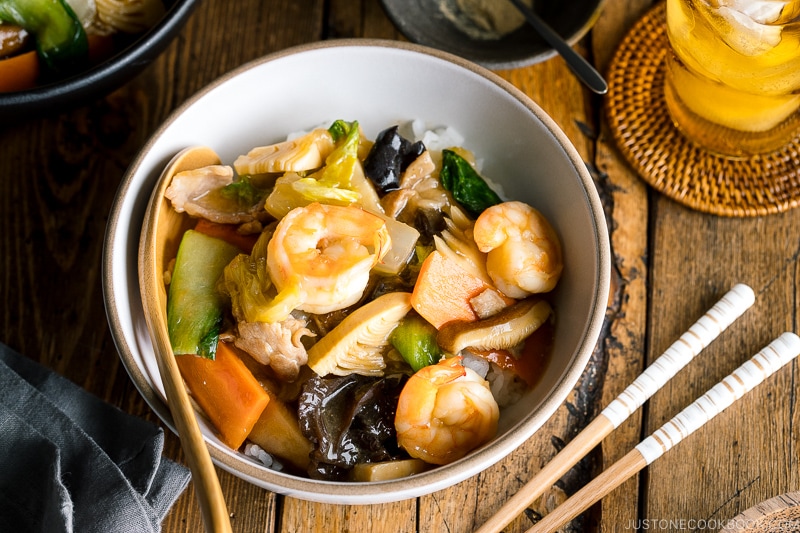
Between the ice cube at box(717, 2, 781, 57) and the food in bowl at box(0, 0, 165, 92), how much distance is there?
1.36 meters

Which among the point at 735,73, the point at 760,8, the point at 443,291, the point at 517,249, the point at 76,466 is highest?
the point at 760,8

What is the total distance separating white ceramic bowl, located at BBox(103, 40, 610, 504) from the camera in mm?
1414

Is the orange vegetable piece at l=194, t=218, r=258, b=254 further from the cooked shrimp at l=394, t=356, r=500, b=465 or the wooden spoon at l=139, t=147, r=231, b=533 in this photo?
the cooked shrimp at l=394, t=356, r=500, b=465

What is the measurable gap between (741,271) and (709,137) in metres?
0.36

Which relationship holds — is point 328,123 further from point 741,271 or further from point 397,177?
point 741,271

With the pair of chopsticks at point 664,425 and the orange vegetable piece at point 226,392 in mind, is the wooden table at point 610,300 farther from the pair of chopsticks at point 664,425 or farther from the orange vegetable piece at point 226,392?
the orange vegetable piece at point 226,392

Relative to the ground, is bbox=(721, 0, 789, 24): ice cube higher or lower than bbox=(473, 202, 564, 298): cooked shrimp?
higher

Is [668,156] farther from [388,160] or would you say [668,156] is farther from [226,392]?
[226,392]

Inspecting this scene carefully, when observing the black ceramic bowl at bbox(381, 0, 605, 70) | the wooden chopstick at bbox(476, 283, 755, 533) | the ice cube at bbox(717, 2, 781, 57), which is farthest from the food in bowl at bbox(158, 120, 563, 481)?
the ice cube at bbox(717, 2, 781, 57)

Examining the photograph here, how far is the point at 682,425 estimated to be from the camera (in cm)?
165

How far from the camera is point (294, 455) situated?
61.0 inches

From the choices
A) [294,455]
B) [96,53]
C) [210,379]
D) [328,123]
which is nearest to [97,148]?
[96,53]

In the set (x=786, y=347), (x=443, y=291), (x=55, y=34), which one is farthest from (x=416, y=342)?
(x=55, y=34)

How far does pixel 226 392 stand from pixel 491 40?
122 centimetres
